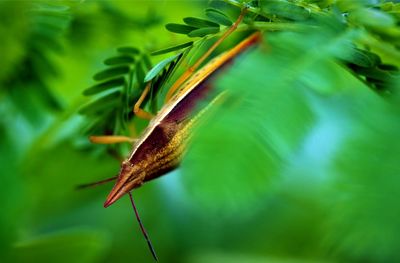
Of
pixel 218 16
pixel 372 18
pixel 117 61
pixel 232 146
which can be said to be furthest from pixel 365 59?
pixel 117 61

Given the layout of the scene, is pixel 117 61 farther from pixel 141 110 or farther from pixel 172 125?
pixel 172 125

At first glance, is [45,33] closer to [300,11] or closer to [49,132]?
[49,132]

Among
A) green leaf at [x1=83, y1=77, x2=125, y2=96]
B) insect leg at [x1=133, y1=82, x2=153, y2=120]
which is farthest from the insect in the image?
green leaf at [x1=83, y1=77, x2=125, y2=96]

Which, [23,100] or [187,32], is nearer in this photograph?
[187,32]

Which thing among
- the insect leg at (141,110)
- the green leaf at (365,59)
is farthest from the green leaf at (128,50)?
the green leaf at (365,59)

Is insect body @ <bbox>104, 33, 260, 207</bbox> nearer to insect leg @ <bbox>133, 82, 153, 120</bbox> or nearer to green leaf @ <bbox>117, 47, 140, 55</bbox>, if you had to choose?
insect leg @ <bbox>133, 82, 153, 120</bbox>

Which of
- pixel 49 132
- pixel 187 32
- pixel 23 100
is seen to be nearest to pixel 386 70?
pixel 187 32
